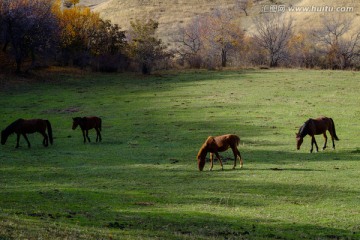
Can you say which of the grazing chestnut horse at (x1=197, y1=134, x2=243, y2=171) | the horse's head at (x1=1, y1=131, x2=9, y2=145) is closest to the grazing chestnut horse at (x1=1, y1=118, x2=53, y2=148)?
the horse's head at (x1=1, y1=131, x2=9, y2=145)

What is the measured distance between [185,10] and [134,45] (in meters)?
60.8

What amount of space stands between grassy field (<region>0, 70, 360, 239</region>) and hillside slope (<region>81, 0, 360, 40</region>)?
195 ft

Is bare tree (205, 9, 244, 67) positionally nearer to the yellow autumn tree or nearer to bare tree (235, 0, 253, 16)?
the yellow autumn tree

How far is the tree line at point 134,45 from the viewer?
202ft

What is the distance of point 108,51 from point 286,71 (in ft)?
72.7

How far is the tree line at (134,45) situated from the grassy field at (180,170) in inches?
415

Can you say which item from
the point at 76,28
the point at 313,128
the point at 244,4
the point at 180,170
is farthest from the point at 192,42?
the point at 180,170

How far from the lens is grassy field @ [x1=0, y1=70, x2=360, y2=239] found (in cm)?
1458

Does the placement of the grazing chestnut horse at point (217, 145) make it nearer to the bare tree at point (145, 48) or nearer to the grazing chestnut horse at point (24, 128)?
the grazing chestnut horse at point (24, 128)

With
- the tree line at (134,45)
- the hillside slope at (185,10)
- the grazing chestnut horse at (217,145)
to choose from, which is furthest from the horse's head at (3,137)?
the hillside slope at (185,10)

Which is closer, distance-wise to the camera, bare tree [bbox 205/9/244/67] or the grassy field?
the grassy field

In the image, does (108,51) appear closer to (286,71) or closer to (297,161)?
(286,71)

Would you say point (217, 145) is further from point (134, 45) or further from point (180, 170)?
point (134, 45)

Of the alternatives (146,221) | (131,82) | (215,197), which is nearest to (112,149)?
(215,197)
